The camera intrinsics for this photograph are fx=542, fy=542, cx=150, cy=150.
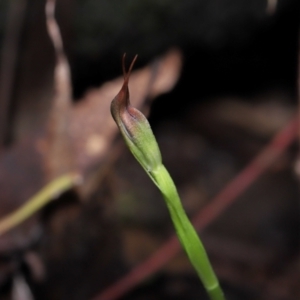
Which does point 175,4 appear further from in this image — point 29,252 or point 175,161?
point 29,252

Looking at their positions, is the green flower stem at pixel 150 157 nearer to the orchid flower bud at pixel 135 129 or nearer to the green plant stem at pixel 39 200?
the orchid flower bud at pixel 135 129

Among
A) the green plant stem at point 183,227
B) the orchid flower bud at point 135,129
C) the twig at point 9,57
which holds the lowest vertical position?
the green plant stem at point 183,227

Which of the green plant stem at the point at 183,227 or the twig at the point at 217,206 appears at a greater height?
the green plant stem at the point at 183,227

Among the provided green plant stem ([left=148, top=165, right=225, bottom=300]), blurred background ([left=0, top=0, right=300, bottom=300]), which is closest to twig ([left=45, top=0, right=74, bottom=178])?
blurred background ([left=0, top=0, right=300, bottom=300])

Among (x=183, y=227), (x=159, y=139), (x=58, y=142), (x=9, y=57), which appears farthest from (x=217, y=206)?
(x=183, y=227)

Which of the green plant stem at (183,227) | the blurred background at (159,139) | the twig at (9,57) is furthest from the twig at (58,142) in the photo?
the green plant stem at (183,227)

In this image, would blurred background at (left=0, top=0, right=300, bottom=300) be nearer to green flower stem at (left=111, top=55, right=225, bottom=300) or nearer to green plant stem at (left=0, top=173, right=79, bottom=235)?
green plant stem at (left=0, top=173, right=79, bottom=235)
